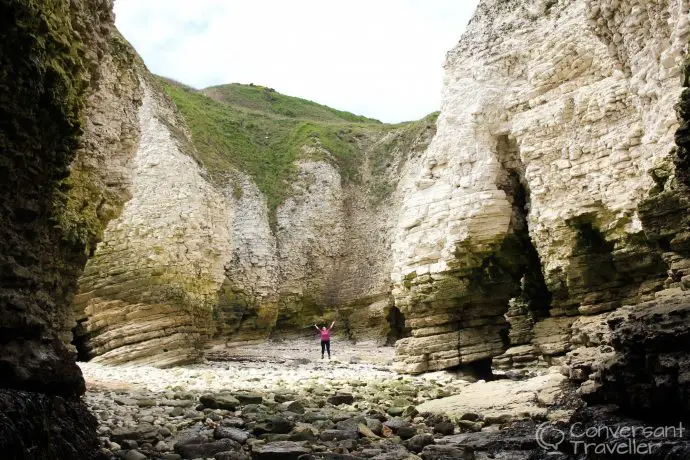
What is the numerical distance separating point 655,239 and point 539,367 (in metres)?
9.93

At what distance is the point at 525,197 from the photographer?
20844 mm

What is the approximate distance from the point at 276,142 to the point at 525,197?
29.7 metres

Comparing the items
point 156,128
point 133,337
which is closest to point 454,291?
point 133,337

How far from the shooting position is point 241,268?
3312cm

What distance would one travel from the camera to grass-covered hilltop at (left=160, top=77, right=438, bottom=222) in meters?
40.2

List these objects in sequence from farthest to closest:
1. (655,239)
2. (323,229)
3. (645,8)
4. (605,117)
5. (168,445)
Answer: (323,229) → (605,117) → (655,239) → (645,8) → (168,445)

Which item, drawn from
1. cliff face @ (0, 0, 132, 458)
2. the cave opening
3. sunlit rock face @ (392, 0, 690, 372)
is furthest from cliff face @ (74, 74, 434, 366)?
the cave opening

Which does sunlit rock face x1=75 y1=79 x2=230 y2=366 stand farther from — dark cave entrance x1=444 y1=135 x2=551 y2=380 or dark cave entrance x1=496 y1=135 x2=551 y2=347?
dark cave entrance x1=496 y1=135 x2=551 y2=347

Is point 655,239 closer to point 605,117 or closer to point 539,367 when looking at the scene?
point 605,117

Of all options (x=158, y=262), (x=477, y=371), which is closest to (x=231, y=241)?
(x=158, y=262)

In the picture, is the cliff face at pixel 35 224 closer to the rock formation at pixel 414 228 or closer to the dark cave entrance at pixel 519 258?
the rock formation at pixel 414 228

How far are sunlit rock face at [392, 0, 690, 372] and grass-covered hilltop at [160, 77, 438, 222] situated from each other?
62.4 ft

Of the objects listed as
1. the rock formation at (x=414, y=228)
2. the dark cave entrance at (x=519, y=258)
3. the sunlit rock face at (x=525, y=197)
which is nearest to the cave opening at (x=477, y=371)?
the rock formation at (x=414, y=228)

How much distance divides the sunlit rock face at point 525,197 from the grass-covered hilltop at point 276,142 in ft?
62.4
